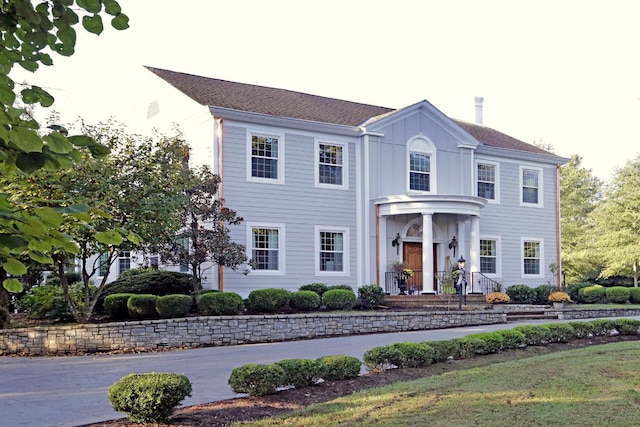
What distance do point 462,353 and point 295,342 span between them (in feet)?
16.6

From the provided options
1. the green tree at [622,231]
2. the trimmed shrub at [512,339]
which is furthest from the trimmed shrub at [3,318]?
the green tree at [622,231]

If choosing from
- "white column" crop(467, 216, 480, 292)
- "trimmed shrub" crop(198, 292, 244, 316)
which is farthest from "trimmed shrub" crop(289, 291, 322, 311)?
"white column" crop(467, 216, 480, 292)

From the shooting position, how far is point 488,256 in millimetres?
26000

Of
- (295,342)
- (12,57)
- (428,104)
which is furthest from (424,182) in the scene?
(12,57)

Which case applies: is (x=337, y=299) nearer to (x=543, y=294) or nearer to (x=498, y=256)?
(x=498, y=256)

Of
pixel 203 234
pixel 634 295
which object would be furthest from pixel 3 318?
pixel 634 295

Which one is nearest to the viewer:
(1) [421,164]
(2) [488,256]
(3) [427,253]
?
(3) [427,253]

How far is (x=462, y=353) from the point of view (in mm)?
12070

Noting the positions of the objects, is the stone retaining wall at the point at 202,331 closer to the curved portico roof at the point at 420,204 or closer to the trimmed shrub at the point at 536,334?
the trimmed shrub at the point at 536,334

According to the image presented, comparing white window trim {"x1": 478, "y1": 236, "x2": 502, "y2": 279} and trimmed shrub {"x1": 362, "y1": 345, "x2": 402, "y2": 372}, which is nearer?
trimmed shrub {"x1": 362, "y1": 345, "x2": 402, "y2": 372}

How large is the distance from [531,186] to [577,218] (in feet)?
84.8

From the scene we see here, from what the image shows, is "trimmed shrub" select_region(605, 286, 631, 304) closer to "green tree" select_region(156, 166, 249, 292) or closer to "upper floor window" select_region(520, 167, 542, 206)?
"upper floor window" select_region(520, 167, 542, 206)

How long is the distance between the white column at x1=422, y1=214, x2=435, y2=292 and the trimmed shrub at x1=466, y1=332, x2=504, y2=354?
938 cm

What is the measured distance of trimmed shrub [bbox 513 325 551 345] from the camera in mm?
13977
